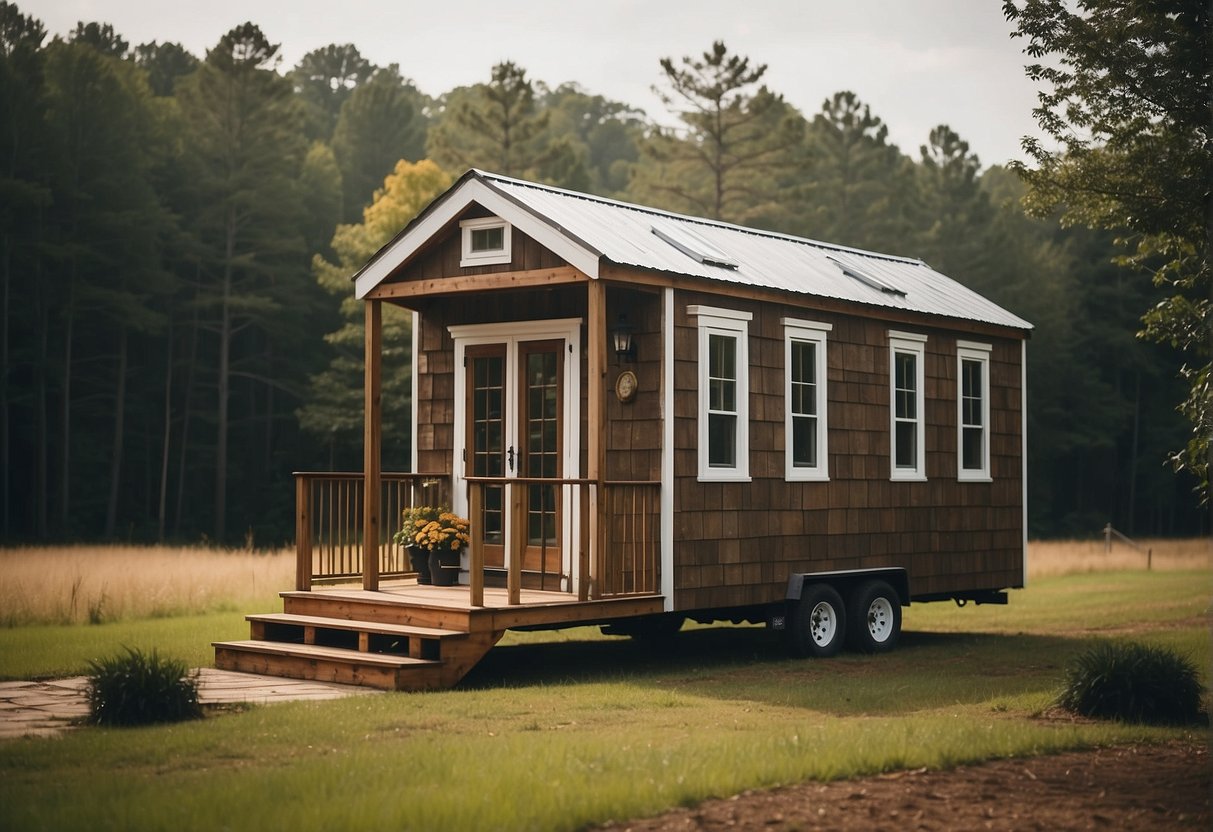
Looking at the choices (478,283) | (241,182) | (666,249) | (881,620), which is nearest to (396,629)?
(478,283)

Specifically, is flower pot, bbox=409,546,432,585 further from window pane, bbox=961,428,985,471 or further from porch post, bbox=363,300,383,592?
window pane, bbox=961,428,985,471

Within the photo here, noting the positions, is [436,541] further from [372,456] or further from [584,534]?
[584,534]

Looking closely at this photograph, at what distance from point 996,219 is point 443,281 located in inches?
1436

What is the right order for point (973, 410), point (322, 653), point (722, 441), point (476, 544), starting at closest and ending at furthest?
point (476, 544)
point (322, 653)
point (722, 441)
point (973, 410)

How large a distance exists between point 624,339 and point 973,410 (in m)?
5.73

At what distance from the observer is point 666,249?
513 inches

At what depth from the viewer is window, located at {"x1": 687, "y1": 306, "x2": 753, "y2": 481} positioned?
12.6 metres

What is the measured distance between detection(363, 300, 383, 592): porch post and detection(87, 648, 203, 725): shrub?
3688 millimetres

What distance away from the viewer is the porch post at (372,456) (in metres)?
12.7

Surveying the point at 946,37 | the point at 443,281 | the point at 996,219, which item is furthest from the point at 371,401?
the point at 996,219

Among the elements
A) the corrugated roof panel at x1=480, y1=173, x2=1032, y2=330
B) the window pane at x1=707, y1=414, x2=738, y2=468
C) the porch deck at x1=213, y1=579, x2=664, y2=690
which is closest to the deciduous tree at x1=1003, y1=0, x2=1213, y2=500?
the corrugated roof panel at x1=480, y1=173, x2=1032, y2=330

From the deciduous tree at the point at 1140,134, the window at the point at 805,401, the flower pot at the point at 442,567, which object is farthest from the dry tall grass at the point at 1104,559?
the flower pot at the point at 442,567

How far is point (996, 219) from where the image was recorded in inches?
1805

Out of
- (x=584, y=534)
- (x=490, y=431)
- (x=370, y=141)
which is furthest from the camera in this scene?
(x=370, y=141)
